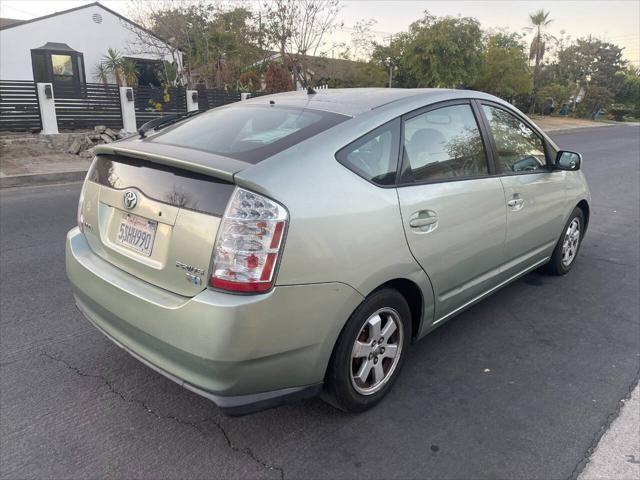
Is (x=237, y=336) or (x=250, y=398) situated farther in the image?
(x=250, y=398)

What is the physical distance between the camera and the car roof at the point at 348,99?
2773 millimetres

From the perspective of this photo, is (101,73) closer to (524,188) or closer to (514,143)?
(514,143)

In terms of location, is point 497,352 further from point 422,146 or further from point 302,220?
point 302,220

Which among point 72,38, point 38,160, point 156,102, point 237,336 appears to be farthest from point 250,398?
point 72,38

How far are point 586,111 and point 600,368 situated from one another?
46.9m

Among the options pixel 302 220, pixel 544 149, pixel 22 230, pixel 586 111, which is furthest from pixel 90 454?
pixel 586 111

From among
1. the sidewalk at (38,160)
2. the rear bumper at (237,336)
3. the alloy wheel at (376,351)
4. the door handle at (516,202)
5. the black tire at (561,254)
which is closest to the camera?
the rear bumper at (237,336)

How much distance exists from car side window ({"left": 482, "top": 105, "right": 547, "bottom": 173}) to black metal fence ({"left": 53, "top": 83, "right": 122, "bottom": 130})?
13124 mm

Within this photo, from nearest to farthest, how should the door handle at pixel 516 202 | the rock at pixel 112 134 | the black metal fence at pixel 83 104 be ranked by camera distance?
the door handle at pixel 516 202
the black metal fence at pixel 83 104
the rock at pixel 112 134

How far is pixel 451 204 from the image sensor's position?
A: 2877 millimetres

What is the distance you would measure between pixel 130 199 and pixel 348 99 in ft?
4.44

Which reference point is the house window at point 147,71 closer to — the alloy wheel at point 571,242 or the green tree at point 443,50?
the green tree at point 443,50

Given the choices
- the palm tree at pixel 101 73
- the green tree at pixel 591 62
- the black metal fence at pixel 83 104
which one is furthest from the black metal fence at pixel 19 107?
the green tree at pixel 591 62

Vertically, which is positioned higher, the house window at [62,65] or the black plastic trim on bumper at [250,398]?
the house window at [62,65]
